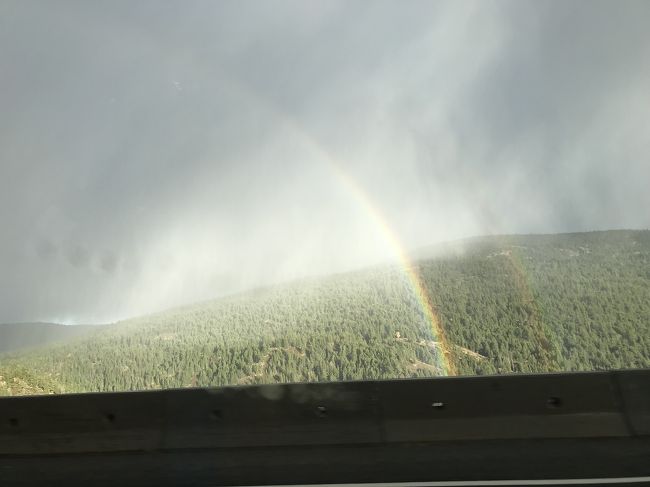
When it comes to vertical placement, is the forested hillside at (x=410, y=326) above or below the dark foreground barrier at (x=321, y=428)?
above

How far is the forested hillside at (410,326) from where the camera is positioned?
3994 inches

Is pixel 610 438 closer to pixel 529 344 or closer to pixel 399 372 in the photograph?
pixel 399 372

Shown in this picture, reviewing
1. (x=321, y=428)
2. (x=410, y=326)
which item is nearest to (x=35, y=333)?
(x=410, y=326)

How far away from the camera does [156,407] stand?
8359 millimetres

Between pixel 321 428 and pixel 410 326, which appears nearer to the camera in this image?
pixel 321 428

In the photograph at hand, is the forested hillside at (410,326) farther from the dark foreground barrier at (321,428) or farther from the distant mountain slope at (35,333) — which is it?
the dark foreground barrier at (321,428)

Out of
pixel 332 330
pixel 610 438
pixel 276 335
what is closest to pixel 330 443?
pixel 610 438

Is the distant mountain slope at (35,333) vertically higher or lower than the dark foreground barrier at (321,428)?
higher

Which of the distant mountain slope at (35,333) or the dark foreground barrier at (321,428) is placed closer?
the dark foreground barrier at (321,428)

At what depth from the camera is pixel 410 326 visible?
144750 mm

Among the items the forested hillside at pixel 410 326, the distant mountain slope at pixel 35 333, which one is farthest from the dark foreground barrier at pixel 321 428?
the distant mountain slope at pixel 35 333

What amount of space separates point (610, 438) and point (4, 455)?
347 inches

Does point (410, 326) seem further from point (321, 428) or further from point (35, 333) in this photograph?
point (321, 428)

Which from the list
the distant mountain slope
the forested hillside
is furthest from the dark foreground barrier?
the distant mountain slope
